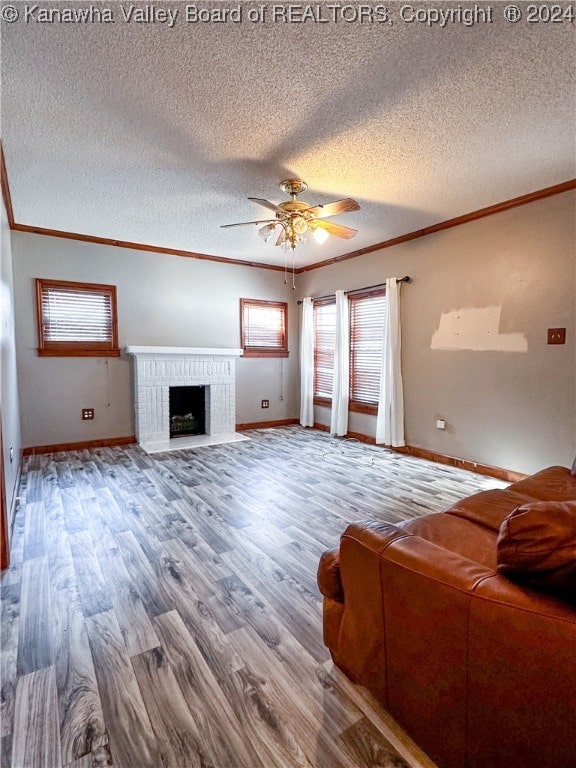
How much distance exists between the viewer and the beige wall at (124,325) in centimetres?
437

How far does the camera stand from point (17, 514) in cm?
279

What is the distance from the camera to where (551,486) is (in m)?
1.98

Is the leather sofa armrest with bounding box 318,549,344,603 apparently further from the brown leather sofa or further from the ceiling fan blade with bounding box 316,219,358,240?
the ceiling fan blade with bounding box 316,219,358,240

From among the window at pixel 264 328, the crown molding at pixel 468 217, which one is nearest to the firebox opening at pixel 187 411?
the window at pixel 264 328

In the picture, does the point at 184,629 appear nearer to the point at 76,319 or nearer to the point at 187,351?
the point at 187,351

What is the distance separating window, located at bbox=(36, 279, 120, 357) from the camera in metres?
4.44

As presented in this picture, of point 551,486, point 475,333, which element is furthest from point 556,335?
point 551,486

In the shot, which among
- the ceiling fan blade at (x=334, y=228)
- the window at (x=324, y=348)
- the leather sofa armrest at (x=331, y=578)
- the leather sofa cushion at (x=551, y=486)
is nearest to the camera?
the leather sofa armrest at (x=331, y=578)

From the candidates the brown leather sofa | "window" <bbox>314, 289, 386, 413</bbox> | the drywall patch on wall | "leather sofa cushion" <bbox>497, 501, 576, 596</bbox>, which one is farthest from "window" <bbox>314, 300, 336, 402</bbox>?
"leather sofa cushion" <bbox>497, 501, 576, 596</bbox>

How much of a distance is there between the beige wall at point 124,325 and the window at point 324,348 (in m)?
0.69

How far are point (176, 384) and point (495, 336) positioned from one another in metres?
4.02

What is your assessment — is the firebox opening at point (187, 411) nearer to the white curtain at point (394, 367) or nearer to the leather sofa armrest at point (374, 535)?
the white curtain at point (394, 367)

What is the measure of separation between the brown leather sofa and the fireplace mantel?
13.9 ft

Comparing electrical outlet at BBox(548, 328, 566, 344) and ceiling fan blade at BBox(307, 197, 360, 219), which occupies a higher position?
ceiling fan blade at BBox(307, 197, 360, 219)
